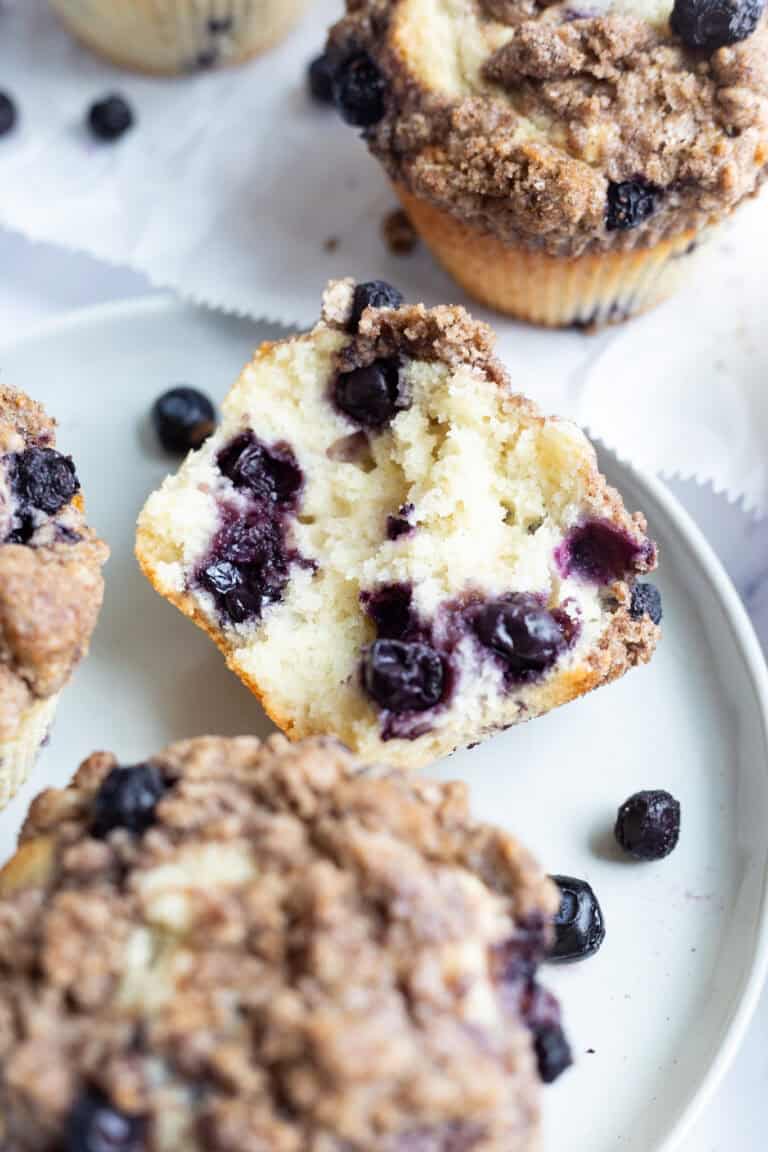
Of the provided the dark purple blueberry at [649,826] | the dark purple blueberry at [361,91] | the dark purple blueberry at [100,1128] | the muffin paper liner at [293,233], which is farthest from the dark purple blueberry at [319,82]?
the dark purple blueberry at [100,1128]

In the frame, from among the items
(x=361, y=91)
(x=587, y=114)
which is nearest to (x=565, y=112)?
(x=587, y=114)

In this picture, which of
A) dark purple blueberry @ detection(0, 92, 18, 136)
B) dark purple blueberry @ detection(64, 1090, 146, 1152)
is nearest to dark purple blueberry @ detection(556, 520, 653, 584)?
dark purple blueberry @ detection(64, 1090, 146, 1152)

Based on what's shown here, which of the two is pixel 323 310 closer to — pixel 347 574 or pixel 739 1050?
pixel 347 574

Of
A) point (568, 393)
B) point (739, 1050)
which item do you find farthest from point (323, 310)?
point (739, 1050)

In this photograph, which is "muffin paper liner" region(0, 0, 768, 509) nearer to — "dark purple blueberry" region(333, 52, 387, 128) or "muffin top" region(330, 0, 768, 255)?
"muffin top" region(330, 0, 768, 255)

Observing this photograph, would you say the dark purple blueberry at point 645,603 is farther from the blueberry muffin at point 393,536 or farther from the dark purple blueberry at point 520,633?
the dark purple blueberry at point 520,633
